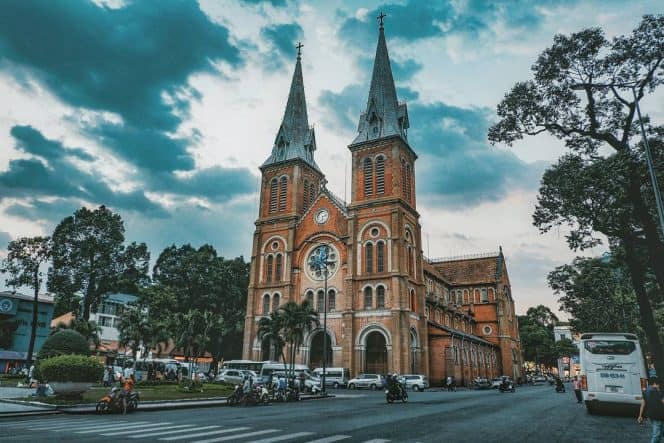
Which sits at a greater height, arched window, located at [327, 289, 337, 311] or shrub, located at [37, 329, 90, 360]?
arched window, located at [327, 289, 337, 311]

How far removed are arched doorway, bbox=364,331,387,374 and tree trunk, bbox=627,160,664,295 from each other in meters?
27.2

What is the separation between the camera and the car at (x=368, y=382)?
3919 centimetres

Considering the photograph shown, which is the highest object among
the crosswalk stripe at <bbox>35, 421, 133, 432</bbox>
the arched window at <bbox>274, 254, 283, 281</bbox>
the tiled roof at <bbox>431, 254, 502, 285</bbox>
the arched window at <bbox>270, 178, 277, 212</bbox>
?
the arched window at <bbox>270, 178, 277, 212</bbox>

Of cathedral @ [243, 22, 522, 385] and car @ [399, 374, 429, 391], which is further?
cathedral @ [243, 22, 522, 385]

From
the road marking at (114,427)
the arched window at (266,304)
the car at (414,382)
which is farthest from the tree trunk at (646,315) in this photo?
the arched window at (266,304)

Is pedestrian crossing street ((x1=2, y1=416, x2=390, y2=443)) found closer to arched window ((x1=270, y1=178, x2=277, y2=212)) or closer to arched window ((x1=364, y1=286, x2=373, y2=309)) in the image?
arched window ((x1=364, y1=286, x2=373, y2=309))

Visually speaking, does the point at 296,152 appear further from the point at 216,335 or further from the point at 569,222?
the point at 569,222

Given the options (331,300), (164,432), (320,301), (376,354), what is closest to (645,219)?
(164,432)

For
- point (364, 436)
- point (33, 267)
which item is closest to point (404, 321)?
point (364, 436)

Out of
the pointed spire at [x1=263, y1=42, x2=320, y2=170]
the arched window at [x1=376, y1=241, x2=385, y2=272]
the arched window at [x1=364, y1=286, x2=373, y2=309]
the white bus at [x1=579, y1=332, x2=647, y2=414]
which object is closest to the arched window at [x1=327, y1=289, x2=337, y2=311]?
the arched window at [x1=364, y1=286, x2=373, y2=309]

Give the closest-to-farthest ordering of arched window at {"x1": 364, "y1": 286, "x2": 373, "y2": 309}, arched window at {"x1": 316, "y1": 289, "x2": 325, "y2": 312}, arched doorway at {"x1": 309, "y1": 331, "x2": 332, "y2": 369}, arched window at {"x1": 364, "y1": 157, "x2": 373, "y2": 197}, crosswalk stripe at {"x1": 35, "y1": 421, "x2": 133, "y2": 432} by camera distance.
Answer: crosswalk stripe at {"x1": 35, "y1": 421, "x2": 133, "y2": 432}, arched window at {"x1": 364, "y1": 286, "x2": 373, "y2": 309}, arched doorway at {"x1": 309, "y1": 331, "x2": 332, "y2": 369}, arched window at {"x1": 316, "y1": 289, "x2": 325, "y2": 312}, arched window at {"x1": 364, "y1": 157, "x2": 373, "y2": 197}

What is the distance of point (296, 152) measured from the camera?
54.9m

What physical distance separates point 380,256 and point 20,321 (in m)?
44.5

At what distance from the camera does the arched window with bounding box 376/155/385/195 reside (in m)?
47.6
